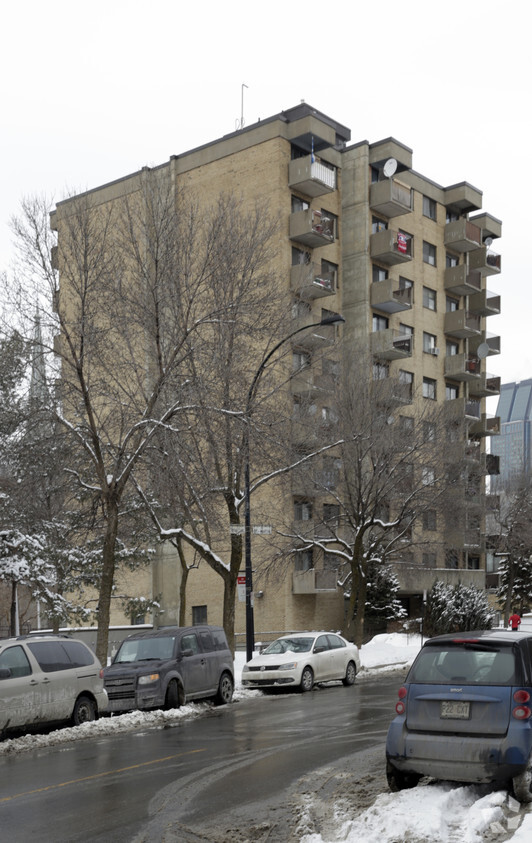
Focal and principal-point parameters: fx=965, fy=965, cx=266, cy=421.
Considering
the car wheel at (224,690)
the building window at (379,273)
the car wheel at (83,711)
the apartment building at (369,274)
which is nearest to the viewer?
the car wheel at (83,711)

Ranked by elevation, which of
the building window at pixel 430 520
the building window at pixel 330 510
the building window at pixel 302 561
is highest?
the building window at pixel 330 510

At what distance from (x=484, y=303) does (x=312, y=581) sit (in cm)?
2489

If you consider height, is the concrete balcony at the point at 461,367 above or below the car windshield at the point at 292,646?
above

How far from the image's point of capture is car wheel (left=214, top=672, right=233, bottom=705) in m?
19.9

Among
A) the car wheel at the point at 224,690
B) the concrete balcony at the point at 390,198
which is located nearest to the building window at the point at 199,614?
the concrete balcony at the point at 390,198

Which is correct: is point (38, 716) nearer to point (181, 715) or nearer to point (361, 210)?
point (181, 715)

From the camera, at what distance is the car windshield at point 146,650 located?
60.9 feet

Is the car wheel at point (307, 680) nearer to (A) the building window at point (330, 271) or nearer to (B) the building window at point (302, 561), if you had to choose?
(B) the building window at point (302, 561)

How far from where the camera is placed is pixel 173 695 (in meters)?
18.0

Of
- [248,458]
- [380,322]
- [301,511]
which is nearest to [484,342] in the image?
[380,322]

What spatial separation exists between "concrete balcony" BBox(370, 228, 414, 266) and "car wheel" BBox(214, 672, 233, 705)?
3414 cm

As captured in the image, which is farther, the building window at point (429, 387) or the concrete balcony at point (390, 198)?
the building window at point (429, 387)

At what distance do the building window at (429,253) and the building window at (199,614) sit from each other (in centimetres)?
2402

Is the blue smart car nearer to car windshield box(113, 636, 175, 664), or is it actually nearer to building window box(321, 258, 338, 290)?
car windshield box(113, 636, 175, 664)
